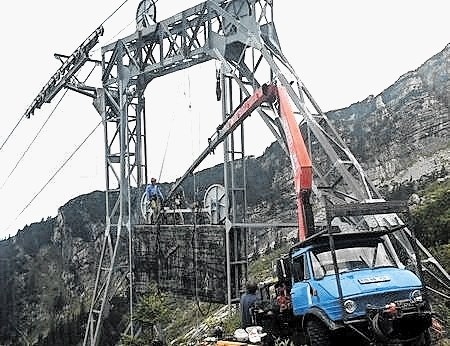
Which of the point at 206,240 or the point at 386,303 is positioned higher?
the point at 206,240

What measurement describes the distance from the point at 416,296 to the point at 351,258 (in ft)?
3.32

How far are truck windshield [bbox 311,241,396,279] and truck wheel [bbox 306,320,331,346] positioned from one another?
640 mm

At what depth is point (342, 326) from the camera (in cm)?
746

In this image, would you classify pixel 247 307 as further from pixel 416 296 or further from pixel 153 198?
pixel 153 198

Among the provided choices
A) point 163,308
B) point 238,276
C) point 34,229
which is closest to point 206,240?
point 238,276

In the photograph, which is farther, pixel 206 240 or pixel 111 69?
pixel 111 69

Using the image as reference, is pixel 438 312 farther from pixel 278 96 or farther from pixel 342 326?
pixel 278 96

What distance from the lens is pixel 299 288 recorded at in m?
8.51

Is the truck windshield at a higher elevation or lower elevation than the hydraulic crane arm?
lower

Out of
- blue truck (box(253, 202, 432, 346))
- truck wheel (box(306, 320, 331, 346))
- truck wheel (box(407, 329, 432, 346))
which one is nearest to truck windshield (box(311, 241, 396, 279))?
blue truck (box(253, 202, 432, 346))

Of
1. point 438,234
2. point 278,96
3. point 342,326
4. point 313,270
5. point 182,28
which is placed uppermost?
point 182,28

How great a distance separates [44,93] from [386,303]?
18234 millimetres

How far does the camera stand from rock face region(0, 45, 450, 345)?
29594 mm

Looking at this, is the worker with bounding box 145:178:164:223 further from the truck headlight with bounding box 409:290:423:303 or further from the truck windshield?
the truck headlight with bounding box 409:290:423:303
